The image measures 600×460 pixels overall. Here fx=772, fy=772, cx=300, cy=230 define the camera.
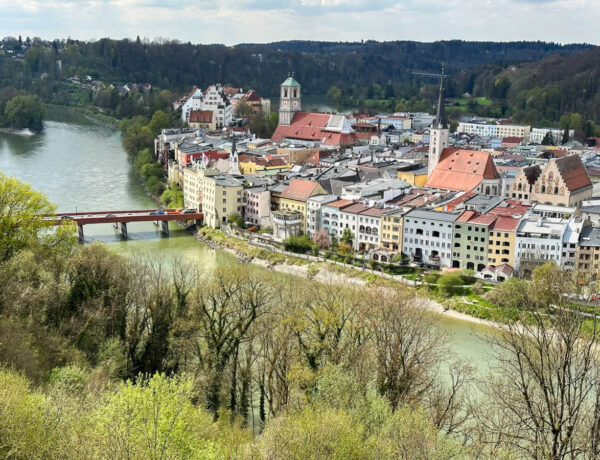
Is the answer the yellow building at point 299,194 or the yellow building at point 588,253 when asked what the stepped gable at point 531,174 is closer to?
the yellow building at point 588,253

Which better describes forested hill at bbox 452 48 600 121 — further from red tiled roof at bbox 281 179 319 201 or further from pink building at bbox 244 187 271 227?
pink building at bbox 244 187 271 227

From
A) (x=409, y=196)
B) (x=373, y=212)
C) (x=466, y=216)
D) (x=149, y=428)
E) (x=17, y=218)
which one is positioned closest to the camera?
(x=149, y=428)

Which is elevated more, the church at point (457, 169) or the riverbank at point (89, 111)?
the church at point (457, 169)

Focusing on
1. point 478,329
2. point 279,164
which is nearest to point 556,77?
point 279,164

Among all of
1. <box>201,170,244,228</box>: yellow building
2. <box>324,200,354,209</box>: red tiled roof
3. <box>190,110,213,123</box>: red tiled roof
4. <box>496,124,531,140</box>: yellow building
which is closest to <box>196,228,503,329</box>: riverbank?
<box>201,170,244,228</box>: yellow building

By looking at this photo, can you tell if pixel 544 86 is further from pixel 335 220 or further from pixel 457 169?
pixel 335 220

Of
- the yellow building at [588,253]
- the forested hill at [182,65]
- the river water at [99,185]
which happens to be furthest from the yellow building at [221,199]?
the forested hill at [182,65]

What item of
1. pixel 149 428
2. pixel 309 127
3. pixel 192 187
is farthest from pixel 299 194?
pixel 149 428
